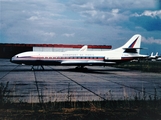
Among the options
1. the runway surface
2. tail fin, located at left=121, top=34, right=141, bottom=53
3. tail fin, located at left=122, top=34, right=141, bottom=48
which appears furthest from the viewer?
tail fin, located at left=122, top=34, right=141, bottom=48

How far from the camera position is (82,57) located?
32.8m

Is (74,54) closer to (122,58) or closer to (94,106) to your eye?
(122,58)

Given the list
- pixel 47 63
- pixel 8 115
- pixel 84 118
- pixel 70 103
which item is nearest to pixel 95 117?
pixel 84 118

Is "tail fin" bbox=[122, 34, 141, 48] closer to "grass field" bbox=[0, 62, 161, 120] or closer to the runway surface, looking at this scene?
the runway surface

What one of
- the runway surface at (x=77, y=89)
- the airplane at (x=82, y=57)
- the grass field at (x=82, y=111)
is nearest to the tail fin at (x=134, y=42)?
the airplane at (x=82, y=57)

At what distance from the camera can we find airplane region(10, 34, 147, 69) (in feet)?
101

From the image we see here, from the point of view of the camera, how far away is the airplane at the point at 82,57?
30.8 m

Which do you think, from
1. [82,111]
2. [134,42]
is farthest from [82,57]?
[82,111]

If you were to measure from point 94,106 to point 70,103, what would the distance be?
1106 millimetres

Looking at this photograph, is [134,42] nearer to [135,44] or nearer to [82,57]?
[135,44]

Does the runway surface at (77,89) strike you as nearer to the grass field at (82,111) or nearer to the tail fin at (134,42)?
the grass field at (82,111)

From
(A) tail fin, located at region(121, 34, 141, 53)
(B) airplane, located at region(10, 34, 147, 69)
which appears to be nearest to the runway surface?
(B) airplane, located at region(10, 34, 147, 69)

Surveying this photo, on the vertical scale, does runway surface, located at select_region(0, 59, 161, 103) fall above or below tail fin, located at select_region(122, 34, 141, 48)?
below

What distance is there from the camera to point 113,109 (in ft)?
31.1
